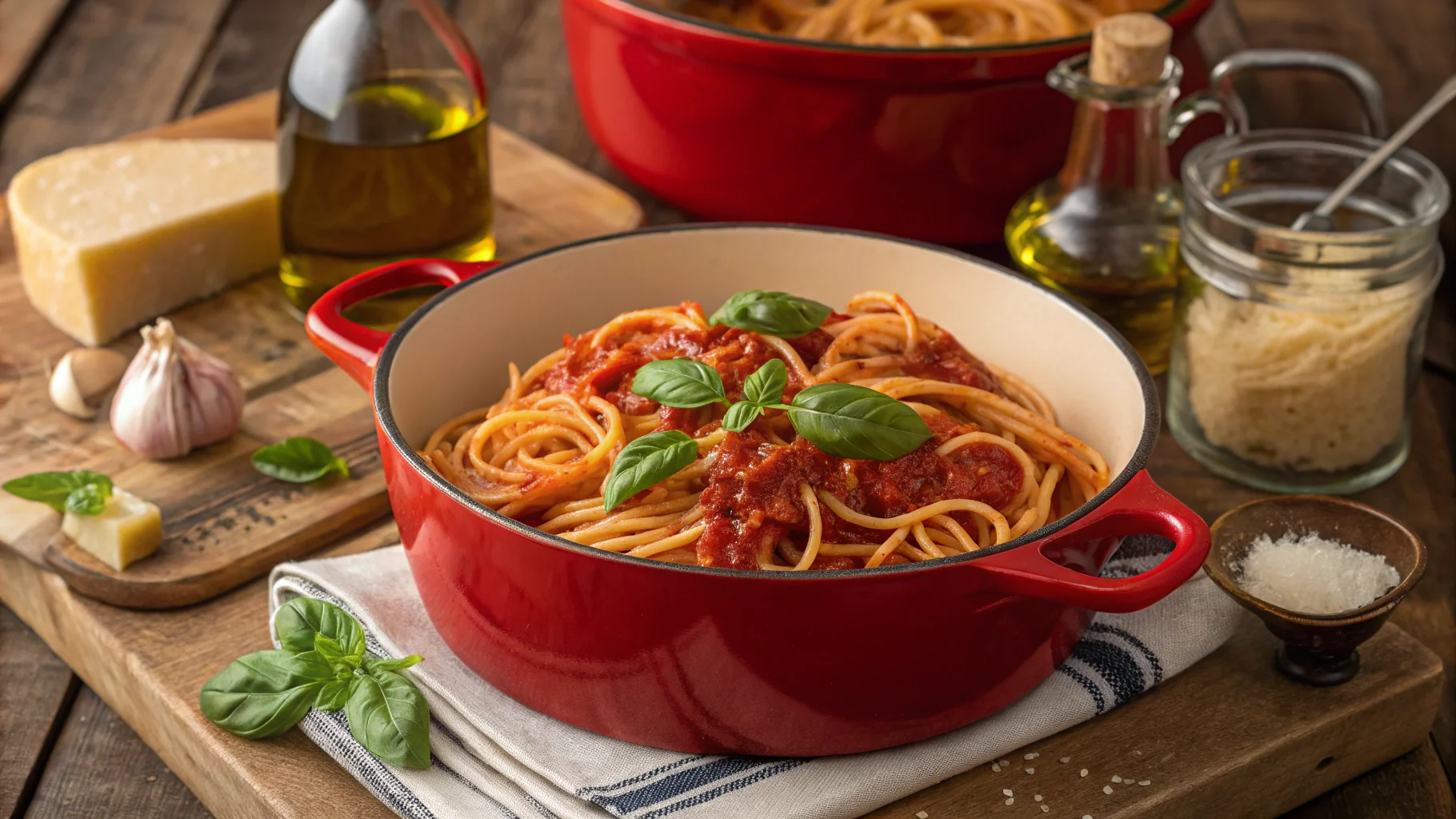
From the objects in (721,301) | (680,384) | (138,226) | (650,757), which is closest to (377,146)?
(138,226)

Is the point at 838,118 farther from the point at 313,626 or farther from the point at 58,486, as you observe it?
the point at 58,486

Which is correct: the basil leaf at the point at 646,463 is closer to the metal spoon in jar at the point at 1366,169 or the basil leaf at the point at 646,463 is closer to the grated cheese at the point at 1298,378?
the grated cheese at the point at 1298,378

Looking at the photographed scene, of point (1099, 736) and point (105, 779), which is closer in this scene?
point (1099, 736)

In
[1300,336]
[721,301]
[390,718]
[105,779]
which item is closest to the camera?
[390,718]

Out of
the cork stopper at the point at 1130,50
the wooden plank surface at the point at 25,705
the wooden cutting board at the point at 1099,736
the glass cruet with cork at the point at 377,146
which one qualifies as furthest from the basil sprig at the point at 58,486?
the cork stopper at the point at 1130,50

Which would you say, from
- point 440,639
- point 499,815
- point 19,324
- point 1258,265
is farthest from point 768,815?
point 19,324
